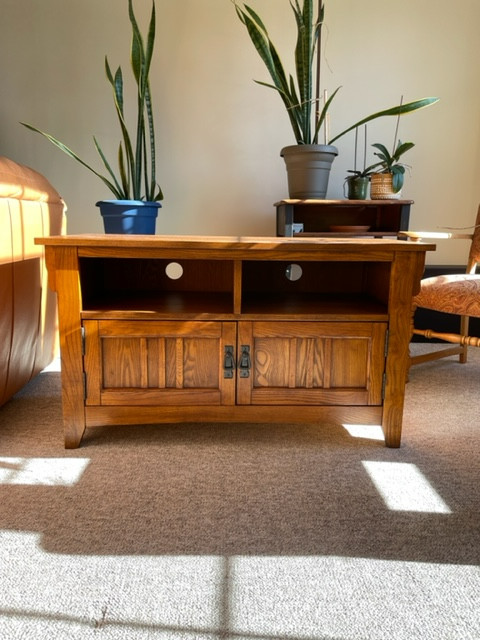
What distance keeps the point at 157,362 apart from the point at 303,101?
100 centimetres

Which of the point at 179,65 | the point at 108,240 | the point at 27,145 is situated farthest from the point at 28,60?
the point at 108,240

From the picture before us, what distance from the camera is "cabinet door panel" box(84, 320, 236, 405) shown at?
0.93m

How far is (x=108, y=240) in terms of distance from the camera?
87 cm

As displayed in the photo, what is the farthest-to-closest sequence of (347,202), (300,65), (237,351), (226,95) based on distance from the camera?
(226,95)
(347,202)
(300,65)
(237,351)

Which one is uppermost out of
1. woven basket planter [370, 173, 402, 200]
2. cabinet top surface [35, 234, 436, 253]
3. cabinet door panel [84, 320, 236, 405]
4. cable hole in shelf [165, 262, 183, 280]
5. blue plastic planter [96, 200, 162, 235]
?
woven basket planter [370, 173, 402, 200]

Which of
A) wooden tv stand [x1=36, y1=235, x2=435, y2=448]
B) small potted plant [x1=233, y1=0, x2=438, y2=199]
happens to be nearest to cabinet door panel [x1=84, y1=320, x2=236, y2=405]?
wooden tv stand [x1=36, y1=235, x2=435, y2=448]

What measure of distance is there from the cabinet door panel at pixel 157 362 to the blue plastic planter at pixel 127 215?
Result: 68 centimetres

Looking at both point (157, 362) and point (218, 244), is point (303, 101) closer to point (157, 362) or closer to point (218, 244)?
point (218, 244)

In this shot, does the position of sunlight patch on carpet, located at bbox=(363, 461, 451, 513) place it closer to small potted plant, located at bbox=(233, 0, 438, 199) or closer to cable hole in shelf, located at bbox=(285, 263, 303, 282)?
cable hole in shelf, located at bbox=(285, 263, 303, 282)

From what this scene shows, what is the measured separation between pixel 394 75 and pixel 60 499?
1.81 meters

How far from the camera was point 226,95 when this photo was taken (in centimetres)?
183

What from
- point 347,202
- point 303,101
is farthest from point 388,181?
point 303,101

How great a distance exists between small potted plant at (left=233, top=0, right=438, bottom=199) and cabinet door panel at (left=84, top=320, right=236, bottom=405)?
0.82 m

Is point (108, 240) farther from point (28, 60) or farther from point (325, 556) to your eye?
point (28, 60)
